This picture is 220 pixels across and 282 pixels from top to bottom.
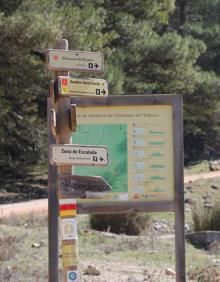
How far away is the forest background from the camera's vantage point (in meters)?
18.2

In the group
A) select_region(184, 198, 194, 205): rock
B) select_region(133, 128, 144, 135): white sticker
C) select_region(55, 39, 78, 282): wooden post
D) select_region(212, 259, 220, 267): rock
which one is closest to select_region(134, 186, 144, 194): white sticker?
select_region(133, 128, 144, 135): white sticker

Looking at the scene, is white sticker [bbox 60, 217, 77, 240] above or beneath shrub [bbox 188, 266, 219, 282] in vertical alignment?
above

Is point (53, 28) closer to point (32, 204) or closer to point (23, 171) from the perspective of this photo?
point (32, 204)

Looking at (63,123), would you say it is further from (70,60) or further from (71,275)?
(71,275)

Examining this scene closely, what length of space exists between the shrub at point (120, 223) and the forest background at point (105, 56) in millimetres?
6212

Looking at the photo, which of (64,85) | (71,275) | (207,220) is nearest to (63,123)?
(64,85)

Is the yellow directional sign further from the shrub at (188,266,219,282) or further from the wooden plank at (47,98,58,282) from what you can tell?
the shrub at (188,266,219,282)

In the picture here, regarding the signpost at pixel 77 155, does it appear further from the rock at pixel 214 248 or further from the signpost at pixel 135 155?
the rock at pixel 214 248

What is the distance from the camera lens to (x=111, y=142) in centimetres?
685

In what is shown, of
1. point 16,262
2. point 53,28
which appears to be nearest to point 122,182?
point 16,262

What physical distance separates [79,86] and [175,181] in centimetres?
176

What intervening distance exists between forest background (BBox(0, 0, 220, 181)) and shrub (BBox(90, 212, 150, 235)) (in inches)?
245

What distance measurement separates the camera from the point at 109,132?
22.5 feet

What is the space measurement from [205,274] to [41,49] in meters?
11.2
